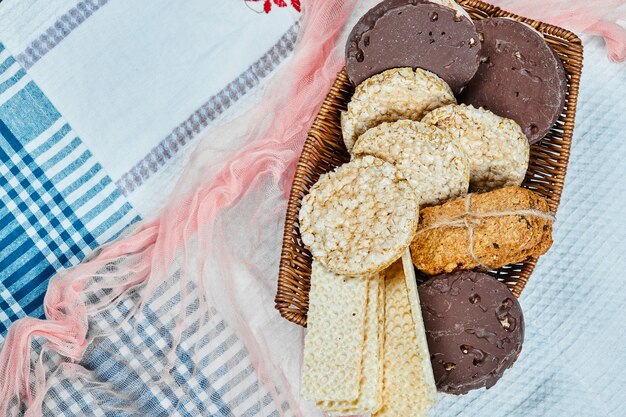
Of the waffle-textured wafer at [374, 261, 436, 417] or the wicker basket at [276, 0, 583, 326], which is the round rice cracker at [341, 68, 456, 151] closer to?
the wicker basket at [276, 0, 583, 326]

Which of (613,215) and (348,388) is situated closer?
(348,388)

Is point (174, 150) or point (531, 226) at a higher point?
Result: point (174, 150)

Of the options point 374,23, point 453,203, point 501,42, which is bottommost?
point 453,203

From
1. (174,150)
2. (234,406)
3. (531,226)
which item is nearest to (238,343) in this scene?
(234,406)

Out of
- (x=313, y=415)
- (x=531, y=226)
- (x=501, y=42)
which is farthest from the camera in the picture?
(x=313, y=415)

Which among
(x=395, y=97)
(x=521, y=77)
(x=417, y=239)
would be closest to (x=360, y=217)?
(x=417, y=239)

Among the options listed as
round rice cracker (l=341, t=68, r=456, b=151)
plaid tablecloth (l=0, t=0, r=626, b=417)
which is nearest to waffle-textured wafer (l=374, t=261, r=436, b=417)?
round rice cracker (l=341, t=68, r=456, b=151)

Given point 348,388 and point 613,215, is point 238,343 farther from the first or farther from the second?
point 613,215
